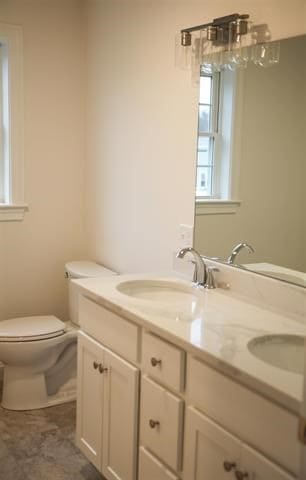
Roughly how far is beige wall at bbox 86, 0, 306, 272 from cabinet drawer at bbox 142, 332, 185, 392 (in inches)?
32.6

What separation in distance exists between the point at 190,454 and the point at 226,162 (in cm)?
121

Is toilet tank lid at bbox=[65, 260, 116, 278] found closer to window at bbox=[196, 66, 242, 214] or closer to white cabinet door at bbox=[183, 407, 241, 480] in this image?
window at bbox=[196, 66, 242, 214]

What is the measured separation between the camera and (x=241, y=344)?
5.49 feet

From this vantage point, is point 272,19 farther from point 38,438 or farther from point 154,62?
point 38,438

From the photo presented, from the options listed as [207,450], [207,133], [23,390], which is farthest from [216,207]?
[23,390]

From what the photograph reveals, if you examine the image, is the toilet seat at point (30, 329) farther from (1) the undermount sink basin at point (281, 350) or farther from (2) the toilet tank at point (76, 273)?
(1) the undermount sink basin at point (281, 350)

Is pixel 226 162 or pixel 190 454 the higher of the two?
pixel 226 162

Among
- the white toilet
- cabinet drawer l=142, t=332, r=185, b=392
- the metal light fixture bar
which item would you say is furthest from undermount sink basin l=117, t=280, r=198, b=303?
the metal light fixture bar

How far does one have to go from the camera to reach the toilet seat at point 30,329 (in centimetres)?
298

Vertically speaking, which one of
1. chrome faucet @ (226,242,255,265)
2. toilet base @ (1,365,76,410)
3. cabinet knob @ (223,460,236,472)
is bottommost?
toilet base @ (1,365,76,410)

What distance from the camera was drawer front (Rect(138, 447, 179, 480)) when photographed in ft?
6.14

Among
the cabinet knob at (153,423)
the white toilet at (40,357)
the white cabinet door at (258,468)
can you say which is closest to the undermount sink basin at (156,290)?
the cabinet knob at (153,423)

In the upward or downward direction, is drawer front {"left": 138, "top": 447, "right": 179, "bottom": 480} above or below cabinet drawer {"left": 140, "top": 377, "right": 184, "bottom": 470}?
below

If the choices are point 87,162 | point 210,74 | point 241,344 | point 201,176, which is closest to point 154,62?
point 210,74
